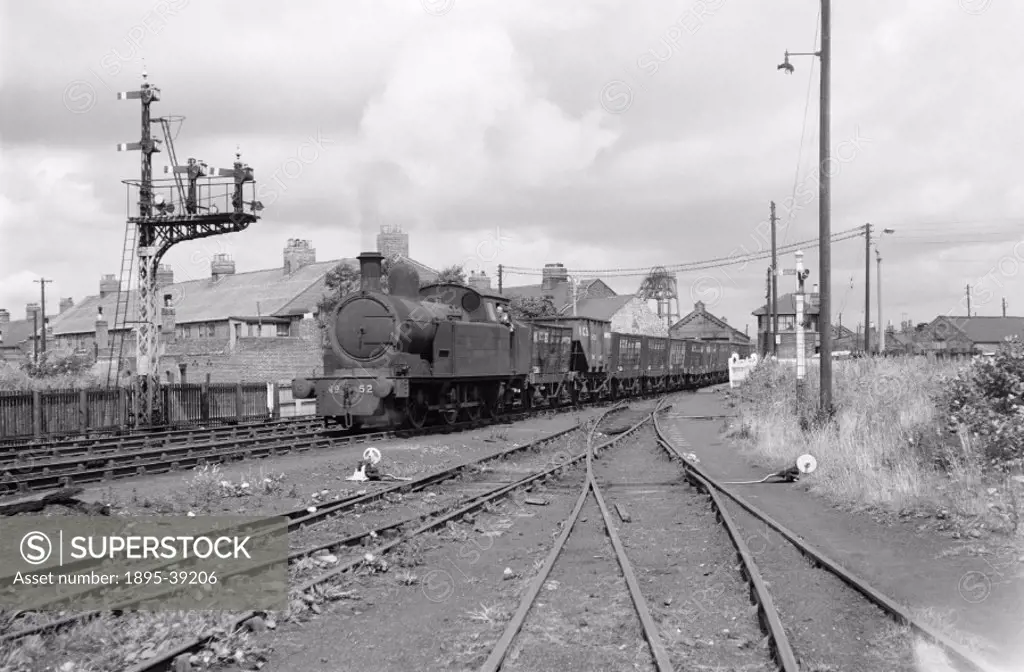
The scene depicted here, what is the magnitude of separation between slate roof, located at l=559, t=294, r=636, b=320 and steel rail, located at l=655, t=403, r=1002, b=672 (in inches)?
2040

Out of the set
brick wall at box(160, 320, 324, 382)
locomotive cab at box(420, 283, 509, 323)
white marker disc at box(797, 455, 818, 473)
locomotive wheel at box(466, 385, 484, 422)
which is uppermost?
locomotive cab at box(420, 283, 509, 323)

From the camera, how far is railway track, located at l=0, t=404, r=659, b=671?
5086mm

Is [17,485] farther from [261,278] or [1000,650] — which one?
[261,278]

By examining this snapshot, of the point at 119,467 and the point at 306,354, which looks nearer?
the point at 119,467

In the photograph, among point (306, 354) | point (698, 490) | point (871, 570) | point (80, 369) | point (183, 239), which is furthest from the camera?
point (80, 369)

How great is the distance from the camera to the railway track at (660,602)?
4930 mm

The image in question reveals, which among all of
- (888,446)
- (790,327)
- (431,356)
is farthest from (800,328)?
(790,327)

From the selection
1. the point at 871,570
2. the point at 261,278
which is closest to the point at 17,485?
the point at 871,570

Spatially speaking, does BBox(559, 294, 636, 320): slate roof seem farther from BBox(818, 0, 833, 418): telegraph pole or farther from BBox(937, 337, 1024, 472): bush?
BBox(937, 337, 1024, 472): bush

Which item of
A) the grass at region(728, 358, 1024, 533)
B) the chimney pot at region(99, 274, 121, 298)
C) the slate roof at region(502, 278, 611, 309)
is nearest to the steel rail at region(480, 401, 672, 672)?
the grass at region(728, 358, 1024, 533)

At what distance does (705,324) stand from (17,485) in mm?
74715

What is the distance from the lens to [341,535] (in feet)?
27.1

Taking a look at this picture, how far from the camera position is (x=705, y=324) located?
267 ft

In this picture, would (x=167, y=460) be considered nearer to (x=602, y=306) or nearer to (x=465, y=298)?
(x=465, y=298)
